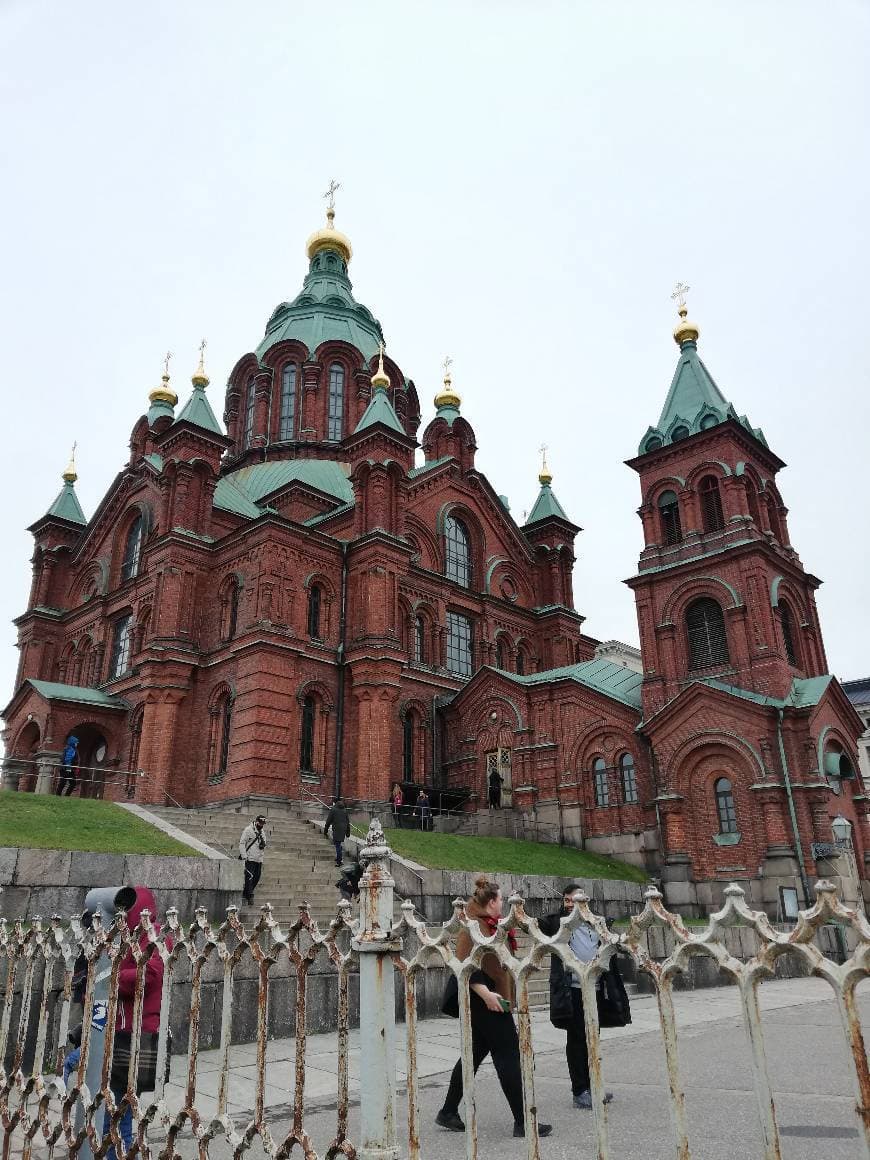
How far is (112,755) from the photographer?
1200 inches

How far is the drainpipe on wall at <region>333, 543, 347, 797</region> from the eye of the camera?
28433 mm

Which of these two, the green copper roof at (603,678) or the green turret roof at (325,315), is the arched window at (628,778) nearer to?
the green copper roof at (603,678)

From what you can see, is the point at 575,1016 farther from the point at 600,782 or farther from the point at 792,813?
the point at 600,782

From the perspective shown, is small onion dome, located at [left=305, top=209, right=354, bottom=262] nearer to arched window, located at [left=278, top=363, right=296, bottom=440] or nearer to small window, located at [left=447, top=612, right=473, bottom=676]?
arched window, located at [left=278, top=363, right=296, bottom=440]

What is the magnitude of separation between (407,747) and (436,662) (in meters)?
3.66

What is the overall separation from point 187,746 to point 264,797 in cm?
439

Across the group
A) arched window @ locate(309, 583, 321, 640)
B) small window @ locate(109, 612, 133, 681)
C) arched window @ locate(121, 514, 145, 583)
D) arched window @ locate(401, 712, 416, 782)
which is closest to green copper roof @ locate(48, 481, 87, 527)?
arched window @ locate(121, 514, 145, 583)

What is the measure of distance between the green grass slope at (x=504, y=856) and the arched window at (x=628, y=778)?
2.00 metres

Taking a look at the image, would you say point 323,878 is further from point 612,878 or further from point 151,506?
point 151,506

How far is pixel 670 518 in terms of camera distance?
103 ft

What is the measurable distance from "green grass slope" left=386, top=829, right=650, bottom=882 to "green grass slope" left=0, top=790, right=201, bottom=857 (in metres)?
6.05

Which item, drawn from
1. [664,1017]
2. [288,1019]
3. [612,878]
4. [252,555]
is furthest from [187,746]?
[664,1017]

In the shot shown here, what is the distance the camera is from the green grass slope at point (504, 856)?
21.2m

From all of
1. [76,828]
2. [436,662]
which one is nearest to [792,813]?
[436,662]
